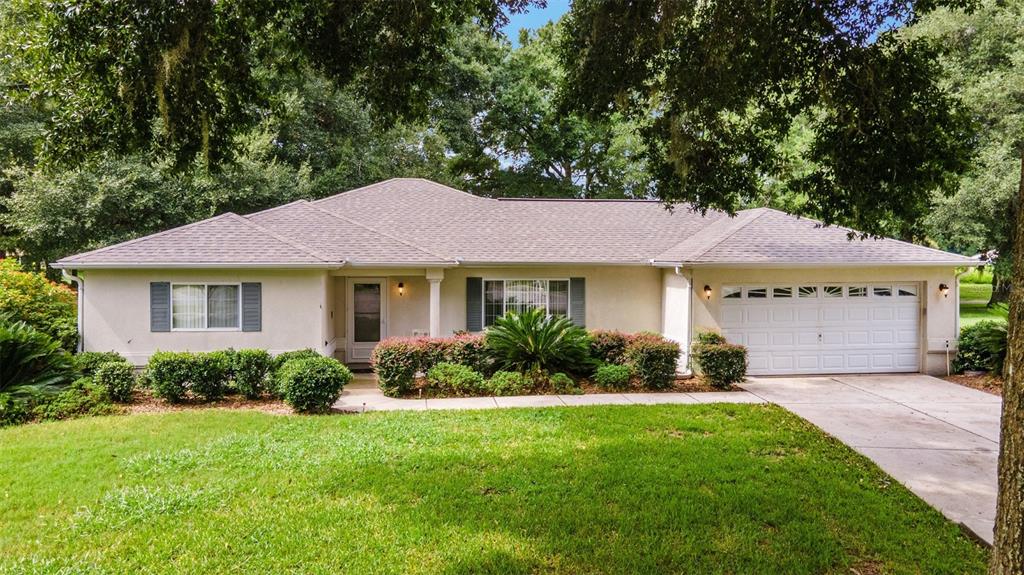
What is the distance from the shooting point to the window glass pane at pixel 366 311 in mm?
13578

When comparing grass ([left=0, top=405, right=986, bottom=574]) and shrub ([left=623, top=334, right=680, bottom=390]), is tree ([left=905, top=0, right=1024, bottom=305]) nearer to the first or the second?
shrub ([left=623, top=334, right=680, bottom=390])

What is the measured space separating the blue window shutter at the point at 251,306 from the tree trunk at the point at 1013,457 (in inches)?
450

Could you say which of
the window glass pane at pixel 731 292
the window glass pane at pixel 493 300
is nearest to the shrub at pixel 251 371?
the window glass pane at pixel 493 300

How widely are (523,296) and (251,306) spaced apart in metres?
5.84

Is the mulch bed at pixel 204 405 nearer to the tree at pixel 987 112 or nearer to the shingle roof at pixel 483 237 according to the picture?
the shingle roof at pixel 483 237

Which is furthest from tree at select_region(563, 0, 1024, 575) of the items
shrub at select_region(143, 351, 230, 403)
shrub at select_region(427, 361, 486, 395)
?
shrub at select_region(143, 351, 230, 403)

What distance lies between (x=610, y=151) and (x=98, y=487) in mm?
22117

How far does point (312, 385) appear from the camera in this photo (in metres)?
8.83

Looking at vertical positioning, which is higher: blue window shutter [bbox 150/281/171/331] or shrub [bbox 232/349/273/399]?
blue window shutter [bbox 150/281/171/331]

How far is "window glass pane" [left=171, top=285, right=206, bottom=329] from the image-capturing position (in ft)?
37.4

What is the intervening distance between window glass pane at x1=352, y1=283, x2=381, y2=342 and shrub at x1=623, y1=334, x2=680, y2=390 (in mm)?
6125

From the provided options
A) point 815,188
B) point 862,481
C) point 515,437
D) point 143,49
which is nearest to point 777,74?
point 815,188

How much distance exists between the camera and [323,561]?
13.9ft

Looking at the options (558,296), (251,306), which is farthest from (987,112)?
(251,306)
